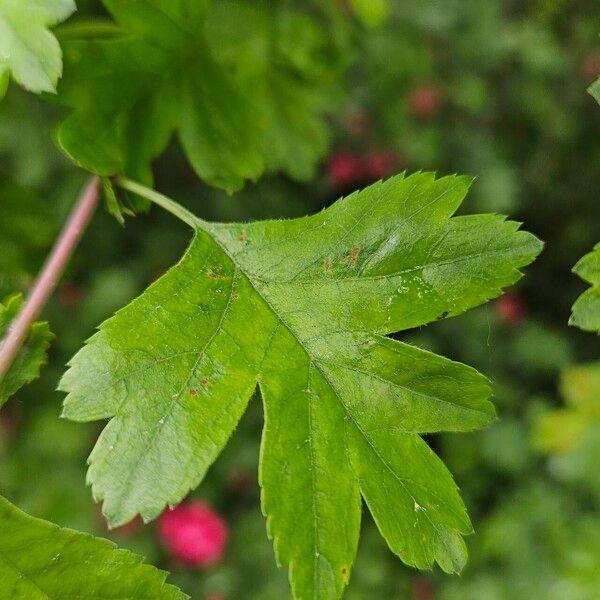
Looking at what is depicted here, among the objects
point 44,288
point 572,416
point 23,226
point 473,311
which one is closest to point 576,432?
point 572,416

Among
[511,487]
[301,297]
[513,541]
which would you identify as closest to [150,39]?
[301,297]

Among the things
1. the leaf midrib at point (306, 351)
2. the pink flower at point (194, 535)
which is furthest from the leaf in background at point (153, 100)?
the pink flower at point (194, 535)

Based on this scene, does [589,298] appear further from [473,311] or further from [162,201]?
[473,311]

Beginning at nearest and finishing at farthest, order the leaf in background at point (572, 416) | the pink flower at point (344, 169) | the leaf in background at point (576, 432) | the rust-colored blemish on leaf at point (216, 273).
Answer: the rust-colored blemish on leaf at point (216, 273) → the leaf in background at point (576, 432) → the leaf in background at point (572, 416) → the pink flower at point (344, 169)

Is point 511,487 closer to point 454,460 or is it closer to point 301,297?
point 454,460

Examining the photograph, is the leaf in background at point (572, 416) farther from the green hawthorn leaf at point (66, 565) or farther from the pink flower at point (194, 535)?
the green hawthorn leaf at point (66, 565)

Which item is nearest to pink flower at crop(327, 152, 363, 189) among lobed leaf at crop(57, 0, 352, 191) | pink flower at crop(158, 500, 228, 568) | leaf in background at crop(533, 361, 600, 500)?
leaf in background at crop(533, 361, 600, 500)
